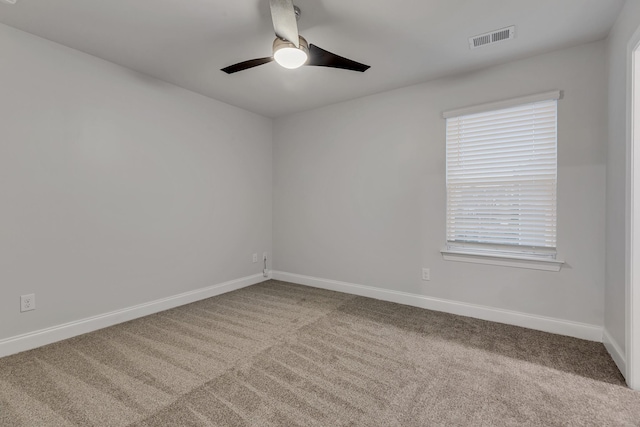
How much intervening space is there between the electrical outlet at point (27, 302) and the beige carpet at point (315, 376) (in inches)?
13.8

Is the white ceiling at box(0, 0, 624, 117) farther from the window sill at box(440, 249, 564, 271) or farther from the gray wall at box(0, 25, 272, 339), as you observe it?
the window sill at box(440, 249, 564, 271)

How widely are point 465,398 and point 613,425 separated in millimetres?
687

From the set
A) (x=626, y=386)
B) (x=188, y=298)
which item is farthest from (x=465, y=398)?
(x=188, y=298)

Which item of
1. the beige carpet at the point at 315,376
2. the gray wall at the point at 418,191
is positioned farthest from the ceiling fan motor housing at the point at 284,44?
the beige carpet at the point at 315,376

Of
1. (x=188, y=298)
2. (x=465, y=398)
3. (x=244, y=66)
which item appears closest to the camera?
(x=465, y=398)

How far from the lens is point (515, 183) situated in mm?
2811

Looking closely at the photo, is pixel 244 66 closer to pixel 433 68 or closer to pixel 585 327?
pixel 433 68

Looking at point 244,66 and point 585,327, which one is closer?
point 244,66

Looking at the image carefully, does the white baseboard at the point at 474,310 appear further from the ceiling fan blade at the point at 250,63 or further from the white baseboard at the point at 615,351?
the ceiling fan blade at the point at 250,63

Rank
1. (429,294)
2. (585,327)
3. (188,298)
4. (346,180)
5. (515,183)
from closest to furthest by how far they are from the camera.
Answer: (585,327) < (515,183) < (429,294) < (188,298) < (346,180)

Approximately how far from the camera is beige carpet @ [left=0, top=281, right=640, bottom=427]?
5.32 feet

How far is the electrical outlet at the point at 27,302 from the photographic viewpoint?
2.37 meters

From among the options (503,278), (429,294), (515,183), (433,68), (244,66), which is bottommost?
(429,294)

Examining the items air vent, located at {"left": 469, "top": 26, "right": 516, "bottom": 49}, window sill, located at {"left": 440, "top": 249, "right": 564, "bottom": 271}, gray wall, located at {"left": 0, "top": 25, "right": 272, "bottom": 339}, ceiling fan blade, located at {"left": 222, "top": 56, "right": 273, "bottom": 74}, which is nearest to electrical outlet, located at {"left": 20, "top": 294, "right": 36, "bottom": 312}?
gray wall, located at {"left": 0, "top": 25, "right": 272, "bottom": 339}
